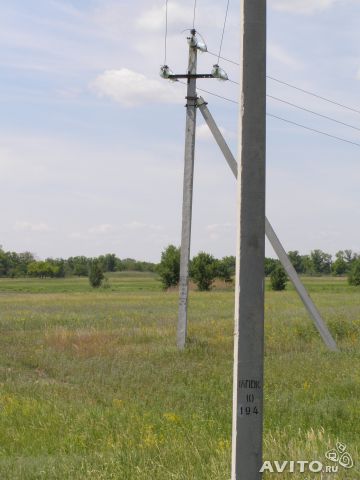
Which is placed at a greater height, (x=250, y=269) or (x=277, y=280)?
(x=277, y=280)

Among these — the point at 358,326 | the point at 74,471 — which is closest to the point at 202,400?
the point at 74,471

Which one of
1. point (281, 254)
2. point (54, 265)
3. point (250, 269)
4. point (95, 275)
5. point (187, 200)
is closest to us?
point (250, 269)

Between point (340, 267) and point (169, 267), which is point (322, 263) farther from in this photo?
point (169, 267)

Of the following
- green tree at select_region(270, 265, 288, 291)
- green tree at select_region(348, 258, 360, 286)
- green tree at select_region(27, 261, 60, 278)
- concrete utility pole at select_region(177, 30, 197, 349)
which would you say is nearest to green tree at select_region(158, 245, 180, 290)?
green tree at select_region(270, 265, 288, 291)

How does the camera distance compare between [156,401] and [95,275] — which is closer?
[156,401]

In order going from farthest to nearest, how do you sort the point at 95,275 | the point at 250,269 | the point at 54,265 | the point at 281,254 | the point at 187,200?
the point at 54,265 < the point at 95,275 < the point at 187,200 < the point at 281,254 < the point at 250,269

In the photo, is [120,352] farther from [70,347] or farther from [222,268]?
[222,268]

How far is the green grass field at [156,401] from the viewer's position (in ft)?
20.8

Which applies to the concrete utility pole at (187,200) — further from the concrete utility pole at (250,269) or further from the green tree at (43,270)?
the green tree at (43,270)

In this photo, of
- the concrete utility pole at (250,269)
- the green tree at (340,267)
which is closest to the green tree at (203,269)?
the concrete utility pole at (250,269)

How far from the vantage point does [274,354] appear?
53.5ft

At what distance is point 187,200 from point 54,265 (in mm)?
141643

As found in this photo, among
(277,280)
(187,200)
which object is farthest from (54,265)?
(187,200)

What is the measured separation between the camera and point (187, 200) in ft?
55.7
